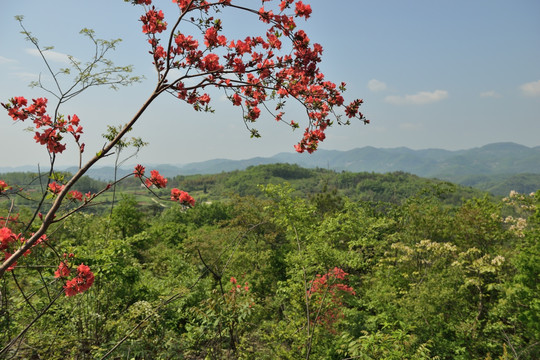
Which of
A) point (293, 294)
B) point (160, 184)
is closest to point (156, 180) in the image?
point (160, 184)

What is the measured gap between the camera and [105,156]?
2.15 metres

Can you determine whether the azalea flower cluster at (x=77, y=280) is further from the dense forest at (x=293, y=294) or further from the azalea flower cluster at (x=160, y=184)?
the azalea flower cluster at (x=160, y=184)

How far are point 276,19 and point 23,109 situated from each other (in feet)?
8.58

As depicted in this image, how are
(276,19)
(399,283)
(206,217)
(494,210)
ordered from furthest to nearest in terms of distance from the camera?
(206,217) → (494,210) → (399,283) → (276,19)

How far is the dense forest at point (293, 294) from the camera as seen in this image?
359 centimetres

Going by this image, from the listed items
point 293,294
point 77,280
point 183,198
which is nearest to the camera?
point 77,280

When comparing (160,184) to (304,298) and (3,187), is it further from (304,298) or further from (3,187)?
(304,298)

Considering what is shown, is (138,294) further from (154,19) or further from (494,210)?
(494,210)

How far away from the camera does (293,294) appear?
8.63 meters

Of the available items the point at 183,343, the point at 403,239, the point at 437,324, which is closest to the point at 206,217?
the point at 403,239

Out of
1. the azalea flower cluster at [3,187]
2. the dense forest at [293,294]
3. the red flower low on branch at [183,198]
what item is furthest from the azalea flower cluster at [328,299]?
the azalea flower cluster at [3,187]

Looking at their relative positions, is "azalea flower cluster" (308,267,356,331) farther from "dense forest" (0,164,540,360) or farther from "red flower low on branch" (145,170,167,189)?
"red flower low on branch" (145,170,167,189)

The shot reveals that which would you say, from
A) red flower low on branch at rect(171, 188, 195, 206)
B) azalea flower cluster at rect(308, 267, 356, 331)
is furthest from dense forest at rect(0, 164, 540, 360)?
red flower low on branch at rect(171, 188, 195, 206)

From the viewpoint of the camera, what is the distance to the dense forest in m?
3.59
